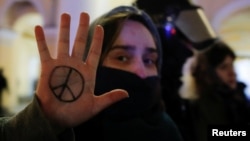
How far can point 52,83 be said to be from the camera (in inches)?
20.9

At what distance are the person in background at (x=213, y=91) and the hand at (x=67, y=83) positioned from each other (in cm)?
48

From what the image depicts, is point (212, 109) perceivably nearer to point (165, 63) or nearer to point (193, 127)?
point (193, 127)

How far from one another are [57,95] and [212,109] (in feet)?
2.05

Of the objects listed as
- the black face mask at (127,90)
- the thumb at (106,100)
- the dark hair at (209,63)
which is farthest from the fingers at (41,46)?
the dark hair at (209,63)

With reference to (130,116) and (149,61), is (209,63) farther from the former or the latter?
(130,116)

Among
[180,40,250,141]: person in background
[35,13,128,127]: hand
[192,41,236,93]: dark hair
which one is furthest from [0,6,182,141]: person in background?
[192,41,236,93]: dark hair

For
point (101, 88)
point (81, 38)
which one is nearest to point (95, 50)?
point (81, 38)

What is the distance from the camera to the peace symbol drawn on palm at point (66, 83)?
0.53m

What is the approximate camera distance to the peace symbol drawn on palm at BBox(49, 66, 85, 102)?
20.9 inches

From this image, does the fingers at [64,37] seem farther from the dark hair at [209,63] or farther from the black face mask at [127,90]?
the dark hair at [209,63]

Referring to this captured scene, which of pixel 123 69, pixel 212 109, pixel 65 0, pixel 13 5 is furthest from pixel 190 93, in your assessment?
pixel 13 5

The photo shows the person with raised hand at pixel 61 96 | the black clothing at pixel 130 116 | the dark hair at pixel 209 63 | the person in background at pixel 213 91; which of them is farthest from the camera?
the dark hair at pixel 209 63

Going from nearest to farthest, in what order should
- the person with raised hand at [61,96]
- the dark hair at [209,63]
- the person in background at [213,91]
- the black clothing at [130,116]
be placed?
the person with raised hand at [61,96]
the black clothing at [130,116]
the person in background at [213,91]
the dark hair at [209,63]

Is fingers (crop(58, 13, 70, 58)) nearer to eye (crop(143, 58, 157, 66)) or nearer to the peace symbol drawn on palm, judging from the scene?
the peace symbol drawn on palm
